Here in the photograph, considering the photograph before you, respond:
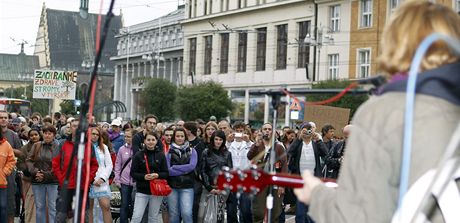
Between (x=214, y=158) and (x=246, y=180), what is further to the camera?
(x=214, y=158)

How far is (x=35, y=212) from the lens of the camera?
13.7 m

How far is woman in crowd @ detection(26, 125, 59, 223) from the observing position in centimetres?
1302

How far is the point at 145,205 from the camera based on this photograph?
43.5 ft

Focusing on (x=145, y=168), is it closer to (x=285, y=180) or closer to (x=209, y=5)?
(x=285, y=180)

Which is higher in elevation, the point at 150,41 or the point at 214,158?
the point at 150,41

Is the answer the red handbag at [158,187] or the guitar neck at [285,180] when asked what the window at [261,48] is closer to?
the red handbag at [158,187]

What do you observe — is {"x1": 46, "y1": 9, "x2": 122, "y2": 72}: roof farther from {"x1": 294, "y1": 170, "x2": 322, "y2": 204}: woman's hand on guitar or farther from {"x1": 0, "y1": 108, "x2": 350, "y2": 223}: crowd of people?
{"x1": 294, "y1": 170, "x2": 322, "y2": 204}: woman's hand on guitar

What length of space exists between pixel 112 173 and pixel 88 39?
13223 centimetres

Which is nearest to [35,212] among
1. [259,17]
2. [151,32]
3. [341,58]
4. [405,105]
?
[405,105]

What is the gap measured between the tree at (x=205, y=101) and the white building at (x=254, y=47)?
2.50 meters

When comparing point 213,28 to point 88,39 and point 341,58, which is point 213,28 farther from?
point 88,39

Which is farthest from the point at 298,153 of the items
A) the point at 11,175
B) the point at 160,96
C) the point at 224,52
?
the point at 160,96

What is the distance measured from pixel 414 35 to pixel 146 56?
306 feet

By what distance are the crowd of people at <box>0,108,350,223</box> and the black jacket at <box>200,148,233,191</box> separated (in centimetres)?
2
